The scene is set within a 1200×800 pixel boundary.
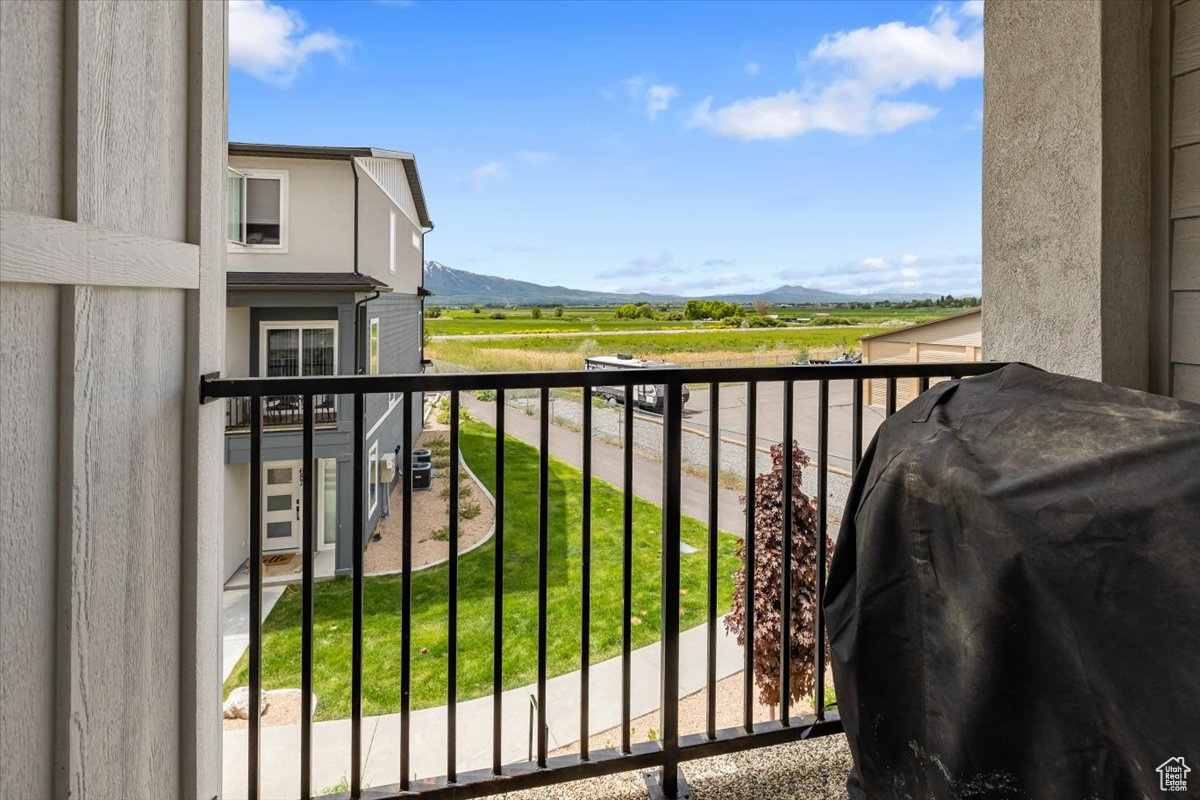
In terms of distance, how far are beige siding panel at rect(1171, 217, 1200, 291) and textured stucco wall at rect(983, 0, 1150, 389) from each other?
0.17 ft

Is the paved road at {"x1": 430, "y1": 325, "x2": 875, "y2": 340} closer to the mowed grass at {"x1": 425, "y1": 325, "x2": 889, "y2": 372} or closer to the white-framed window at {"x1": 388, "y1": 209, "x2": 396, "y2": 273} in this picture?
the mowed grass at {"x1": 425, "y1": 325, "x2": 889, "y2": 372}

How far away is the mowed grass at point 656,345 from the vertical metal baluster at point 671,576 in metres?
1.25

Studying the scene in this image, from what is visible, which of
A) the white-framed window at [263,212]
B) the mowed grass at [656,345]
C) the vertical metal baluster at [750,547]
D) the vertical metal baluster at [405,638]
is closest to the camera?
the vertical metal baluster at [405,638]

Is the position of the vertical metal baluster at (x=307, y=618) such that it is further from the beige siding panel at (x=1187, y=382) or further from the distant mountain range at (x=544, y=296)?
the distant mountain range at (x=544, y=296)

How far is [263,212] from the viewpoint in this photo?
588cm

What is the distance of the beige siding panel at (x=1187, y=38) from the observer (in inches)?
57.7

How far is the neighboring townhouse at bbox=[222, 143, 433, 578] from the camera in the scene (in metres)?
5.75

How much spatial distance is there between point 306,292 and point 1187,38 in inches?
237

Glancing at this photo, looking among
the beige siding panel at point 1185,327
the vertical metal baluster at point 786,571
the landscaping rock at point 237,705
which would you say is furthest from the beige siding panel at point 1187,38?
the landscaping rock at point 237,705

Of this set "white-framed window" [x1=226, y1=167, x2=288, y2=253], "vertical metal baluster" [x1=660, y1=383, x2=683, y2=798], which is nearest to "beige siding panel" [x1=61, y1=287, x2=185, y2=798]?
"vertical metal baluster" [x1=660, y1=383, x2=683, y2=798]

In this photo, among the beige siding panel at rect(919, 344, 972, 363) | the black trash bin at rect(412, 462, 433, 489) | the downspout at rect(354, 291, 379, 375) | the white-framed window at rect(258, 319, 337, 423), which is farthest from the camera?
the downspout at rect(354, 291, 379, 375)

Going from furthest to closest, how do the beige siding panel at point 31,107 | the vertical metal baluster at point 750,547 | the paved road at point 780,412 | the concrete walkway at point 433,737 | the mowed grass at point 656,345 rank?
the concrete walkway at point 433,737 → the mowed grass at point 656,345 → the paved road at point 780,412 → the vertical metal baluster at point 750,547 → the beige siding panel at point 31,107

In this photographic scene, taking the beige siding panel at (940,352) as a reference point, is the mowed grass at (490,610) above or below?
below

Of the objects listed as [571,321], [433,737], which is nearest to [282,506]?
[433,737]
